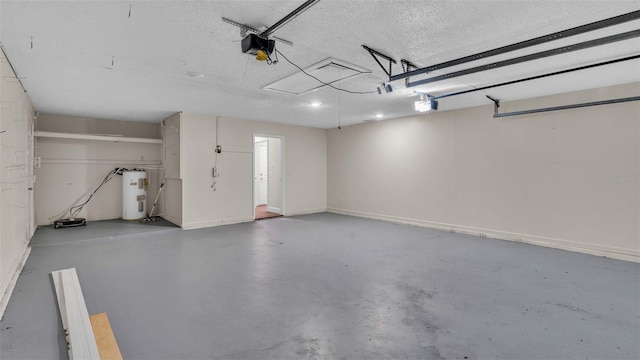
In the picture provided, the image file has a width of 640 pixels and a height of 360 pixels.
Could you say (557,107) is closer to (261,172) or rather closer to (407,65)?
(407,65)

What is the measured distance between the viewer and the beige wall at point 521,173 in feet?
12.9

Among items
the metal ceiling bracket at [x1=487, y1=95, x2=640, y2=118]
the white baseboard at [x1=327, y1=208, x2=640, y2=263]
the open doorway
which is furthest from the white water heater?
the metal ceiling bracket at [x1=487, y1=95, x2=640, y2=118]

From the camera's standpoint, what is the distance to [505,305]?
2561 millimetres

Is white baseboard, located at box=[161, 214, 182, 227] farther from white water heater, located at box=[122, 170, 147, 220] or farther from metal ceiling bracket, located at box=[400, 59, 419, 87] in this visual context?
metal ceiling bracket, located at box=[400, 59, 419, 87]

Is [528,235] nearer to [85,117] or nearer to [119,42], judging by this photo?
[119,42]

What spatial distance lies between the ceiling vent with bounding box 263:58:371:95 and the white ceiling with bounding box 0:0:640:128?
0.12 meters

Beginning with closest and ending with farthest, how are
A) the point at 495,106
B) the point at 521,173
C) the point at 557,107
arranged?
the point at 557,107, the point at 521,173, the point at 495,106

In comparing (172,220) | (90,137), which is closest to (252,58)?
(172,220)

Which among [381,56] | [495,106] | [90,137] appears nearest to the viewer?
[381,56]

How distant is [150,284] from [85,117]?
5.28 metres

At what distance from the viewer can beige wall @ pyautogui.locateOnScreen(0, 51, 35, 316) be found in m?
2.65

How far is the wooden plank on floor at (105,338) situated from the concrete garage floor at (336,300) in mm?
68

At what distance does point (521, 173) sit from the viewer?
15.5 ft

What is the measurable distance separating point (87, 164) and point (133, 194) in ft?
3.73
